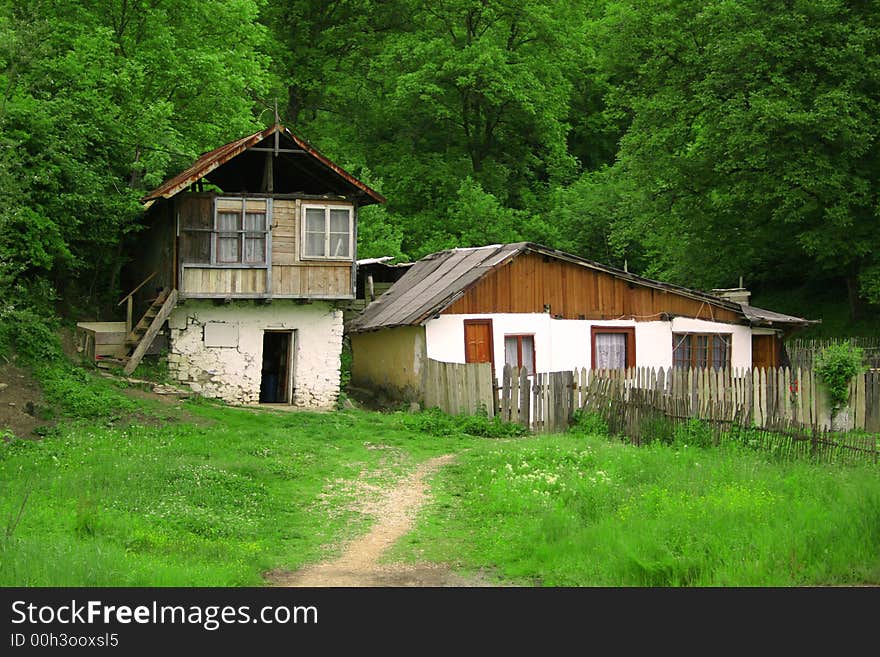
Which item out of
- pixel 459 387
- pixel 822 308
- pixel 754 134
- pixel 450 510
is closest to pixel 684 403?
pixel 450 510

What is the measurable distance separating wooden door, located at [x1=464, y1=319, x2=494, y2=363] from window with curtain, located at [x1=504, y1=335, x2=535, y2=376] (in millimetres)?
527

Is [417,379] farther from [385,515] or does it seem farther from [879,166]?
[879,166]

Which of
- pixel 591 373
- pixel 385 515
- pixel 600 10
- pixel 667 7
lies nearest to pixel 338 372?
pixel 591 373

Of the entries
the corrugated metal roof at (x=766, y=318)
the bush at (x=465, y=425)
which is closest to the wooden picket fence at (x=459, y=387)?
the bush at (x=465, y=425)

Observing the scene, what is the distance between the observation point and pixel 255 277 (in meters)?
24.7

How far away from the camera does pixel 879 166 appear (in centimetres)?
3241

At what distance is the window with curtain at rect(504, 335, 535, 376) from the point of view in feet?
85.1

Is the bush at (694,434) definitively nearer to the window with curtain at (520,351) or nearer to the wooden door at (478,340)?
the wooden door at (478,340)

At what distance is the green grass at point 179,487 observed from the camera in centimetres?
905

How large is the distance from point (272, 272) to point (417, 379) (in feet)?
14.6

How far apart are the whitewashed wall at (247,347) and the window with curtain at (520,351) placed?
4.36 m

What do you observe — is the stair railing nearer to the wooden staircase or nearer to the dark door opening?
the wooden staircase

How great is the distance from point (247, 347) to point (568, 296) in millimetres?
8475

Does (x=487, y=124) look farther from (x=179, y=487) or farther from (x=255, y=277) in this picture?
(x=179, y=487)
